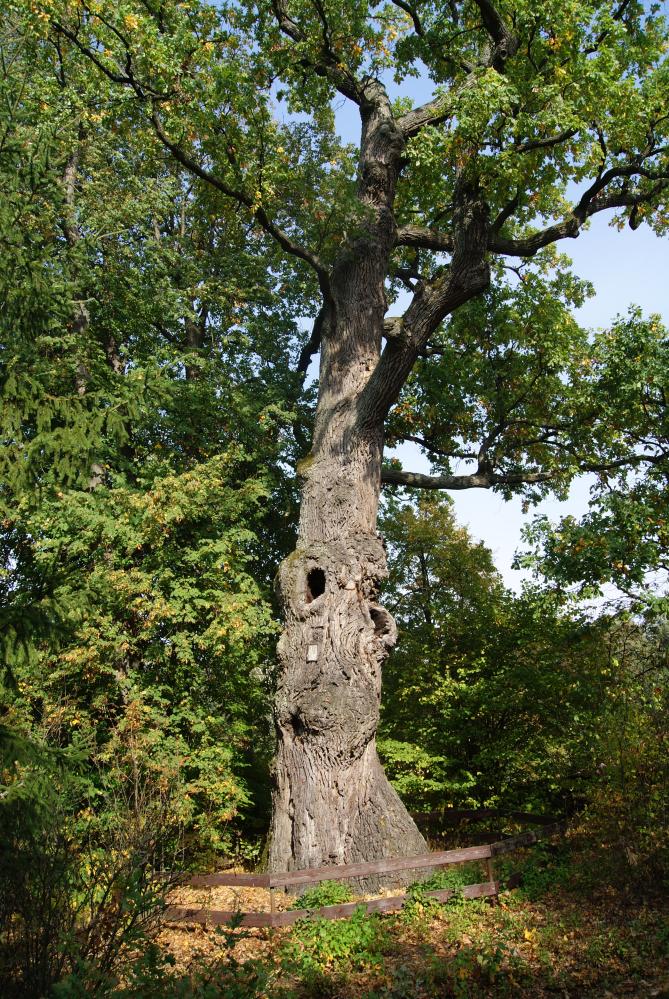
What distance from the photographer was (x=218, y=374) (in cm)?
1382

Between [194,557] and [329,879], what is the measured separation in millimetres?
5807

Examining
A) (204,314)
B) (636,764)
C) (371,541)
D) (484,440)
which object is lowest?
(636,764)

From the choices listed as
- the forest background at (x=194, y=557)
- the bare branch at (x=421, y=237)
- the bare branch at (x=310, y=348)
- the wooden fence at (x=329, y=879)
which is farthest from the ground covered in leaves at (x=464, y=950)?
the bare branch at (x=310, y=348)

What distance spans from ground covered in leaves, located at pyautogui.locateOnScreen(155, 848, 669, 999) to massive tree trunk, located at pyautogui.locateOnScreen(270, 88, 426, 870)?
963mm

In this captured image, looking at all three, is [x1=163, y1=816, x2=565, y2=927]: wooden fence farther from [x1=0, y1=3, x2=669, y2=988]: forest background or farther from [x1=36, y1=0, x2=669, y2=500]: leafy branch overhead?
[x1=36, y1=0, x2=669, y2=500]: leafy branch overhead

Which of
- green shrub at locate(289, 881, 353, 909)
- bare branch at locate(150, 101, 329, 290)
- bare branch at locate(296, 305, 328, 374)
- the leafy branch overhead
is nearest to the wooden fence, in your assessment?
green shrub at locate(289, 881, 353, 909)

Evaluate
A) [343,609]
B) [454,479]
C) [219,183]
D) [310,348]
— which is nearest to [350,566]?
[343,609]

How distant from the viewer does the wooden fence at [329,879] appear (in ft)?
20.6

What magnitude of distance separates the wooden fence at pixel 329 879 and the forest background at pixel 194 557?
70 centimetres

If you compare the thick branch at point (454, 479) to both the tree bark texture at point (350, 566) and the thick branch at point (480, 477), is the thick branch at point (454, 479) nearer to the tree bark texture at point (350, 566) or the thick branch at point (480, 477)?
the thick branch at point (480, 477)

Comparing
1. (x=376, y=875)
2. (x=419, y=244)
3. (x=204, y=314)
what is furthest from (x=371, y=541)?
(x=204, y=314)

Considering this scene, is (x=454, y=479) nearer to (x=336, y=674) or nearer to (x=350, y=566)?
(x=350, y=566)

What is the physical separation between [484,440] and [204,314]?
7.44m

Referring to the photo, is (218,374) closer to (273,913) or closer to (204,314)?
(204,314)
